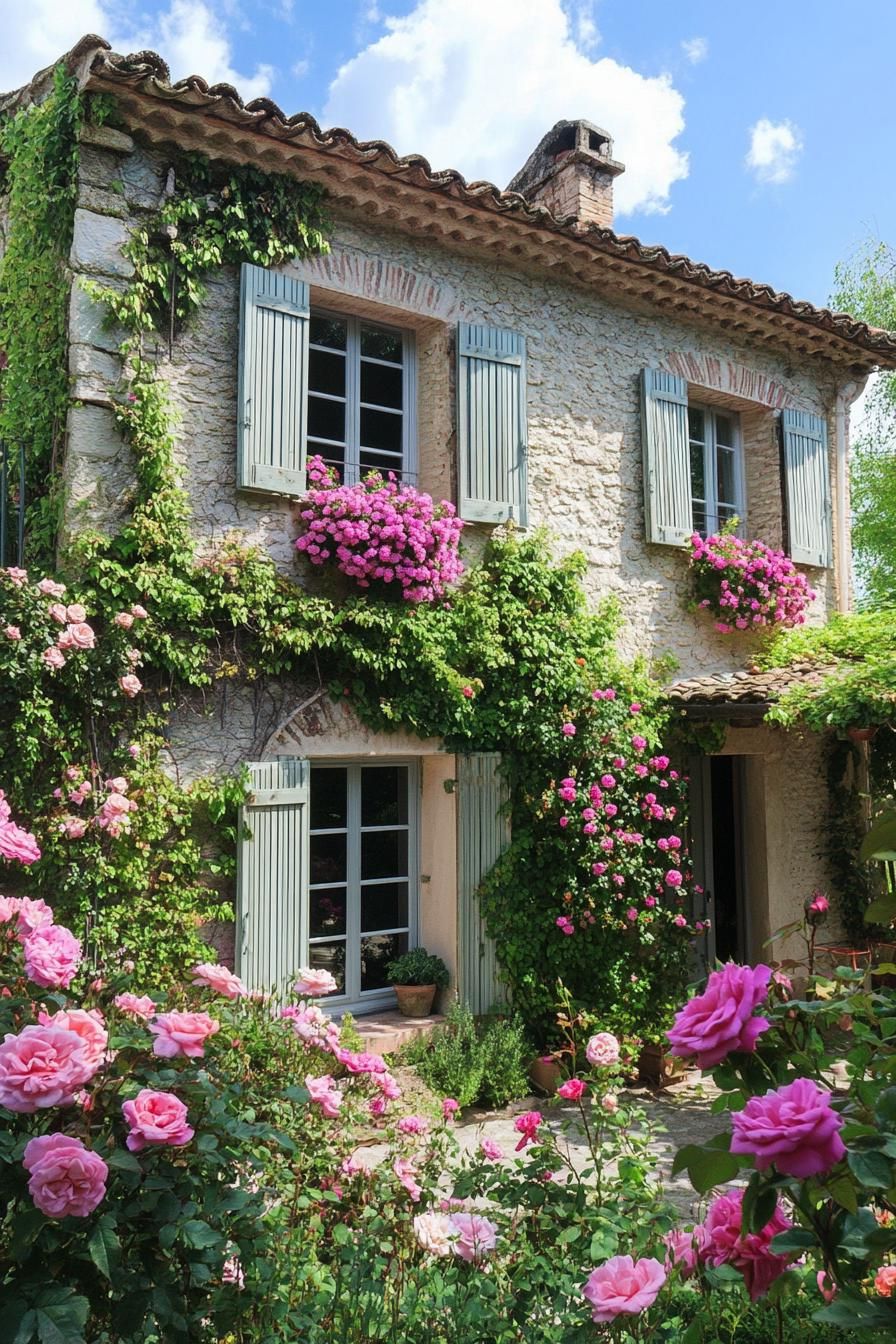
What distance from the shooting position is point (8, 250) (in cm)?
589

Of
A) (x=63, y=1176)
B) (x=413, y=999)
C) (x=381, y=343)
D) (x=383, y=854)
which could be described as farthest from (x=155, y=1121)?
(x=381, y=343)

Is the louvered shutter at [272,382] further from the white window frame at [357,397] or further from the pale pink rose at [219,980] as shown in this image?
the pale pink rose at [219,980]

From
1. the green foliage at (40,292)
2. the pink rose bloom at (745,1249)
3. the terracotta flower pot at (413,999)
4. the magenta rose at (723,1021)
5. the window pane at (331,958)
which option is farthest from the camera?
the terracotta flower pot at (413,999)

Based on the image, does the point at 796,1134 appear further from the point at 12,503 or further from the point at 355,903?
the point at 12,503

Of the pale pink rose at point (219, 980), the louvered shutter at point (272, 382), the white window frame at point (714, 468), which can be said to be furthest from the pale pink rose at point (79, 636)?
the white window frame at point (714, 468)

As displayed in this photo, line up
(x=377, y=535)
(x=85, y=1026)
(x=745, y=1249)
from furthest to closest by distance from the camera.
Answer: (x=377, y=535)
(x=85, y=1026)
(x=745, y=1249)

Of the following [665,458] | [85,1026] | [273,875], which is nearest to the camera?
[85,1026]

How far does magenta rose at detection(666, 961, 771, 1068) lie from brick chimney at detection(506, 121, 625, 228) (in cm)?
813

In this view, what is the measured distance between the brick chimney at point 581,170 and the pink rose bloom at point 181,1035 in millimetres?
7951

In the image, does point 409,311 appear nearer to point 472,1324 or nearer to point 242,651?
point 242,651

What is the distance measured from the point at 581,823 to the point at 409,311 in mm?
3568

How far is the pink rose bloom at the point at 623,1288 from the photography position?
173cm

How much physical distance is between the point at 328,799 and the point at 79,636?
2.02 metres

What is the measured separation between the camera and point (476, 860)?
247 inches
